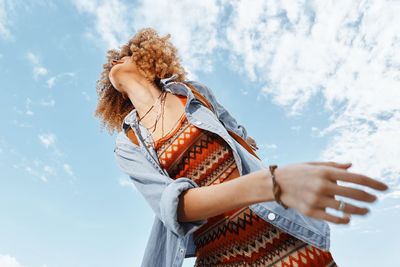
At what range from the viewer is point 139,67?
10.3 feet

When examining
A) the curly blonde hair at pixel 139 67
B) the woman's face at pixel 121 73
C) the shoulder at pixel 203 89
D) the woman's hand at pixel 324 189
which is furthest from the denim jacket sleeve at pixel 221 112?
the woman's hand at pixel 324 189

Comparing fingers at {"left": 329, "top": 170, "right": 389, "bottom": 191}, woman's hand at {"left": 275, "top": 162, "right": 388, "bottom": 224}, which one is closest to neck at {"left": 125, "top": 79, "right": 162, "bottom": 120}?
woman's hand at {"left": 275, "top": 162, "right": 388, "bottom": 224}

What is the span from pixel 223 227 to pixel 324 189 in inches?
40.9

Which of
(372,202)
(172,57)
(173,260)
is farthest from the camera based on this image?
(172,57)

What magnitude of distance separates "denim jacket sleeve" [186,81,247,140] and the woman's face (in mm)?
465

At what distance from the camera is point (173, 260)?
2230mm

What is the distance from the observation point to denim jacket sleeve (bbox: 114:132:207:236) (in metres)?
1.80

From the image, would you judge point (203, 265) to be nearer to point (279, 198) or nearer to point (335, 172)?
point (279, 198)

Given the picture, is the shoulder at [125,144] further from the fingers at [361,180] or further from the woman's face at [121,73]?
the fingers at [361,180]

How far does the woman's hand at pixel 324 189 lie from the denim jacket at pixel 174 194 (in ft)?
2.17

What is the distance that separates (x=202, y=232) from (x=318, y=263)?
642 millimetres

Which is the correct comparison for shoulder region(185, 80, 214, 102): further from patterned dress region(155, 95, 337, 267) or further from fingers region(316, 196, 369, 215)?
fingers region(316, 196, 369, 215)

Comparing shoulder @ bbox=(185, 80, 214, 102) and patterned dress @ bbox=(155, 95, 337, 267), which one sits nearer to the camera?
patterned dress @ bbox=(155, 95, 337, 267)

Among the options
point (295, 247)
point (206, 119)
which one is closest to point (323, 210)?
point (295, 247)
